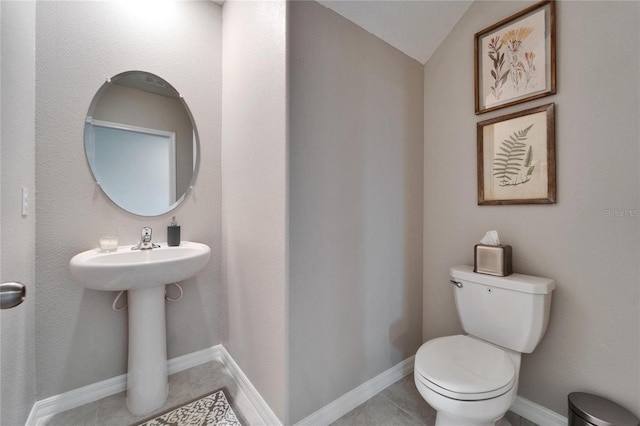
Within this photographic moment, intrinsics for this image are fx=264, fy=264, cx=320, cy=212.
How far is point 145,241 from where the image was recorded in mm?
1554

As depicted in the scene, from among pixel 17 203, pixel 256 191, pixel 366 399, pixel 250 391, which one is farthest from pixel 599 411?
pixel 17 203

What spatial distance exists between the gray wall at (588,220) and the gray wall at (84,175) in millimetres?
1814

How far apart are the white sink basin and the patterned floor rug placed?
2.25 ft

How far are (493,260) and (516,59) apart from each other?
1.06 meters

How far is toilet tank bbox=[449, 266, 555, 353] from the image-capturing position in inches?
47.2

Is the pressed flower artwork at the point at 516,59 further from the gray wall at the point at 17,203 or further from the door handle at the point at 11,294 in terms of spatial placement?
the gray wall at the point at 17,203

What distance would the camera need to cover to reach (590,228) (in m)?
1.19

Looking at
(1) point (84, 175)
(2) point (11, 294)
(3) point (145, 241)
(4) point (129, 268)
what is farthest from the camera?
(3) point (145, 241)

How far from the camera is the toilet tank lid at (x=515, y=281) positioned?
1.19 metres

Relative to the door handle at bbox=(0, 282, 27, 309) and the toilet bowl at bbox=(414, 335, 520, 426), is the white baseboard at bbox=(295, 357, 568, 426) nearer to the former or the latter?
the toilet bowl at bbox=(414, 335, 520, 426)

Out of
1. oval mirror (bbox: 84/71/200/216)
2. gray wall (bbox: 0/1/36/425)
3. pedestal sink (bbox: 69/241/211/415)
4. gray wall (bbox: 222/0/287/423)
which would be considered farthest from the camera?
oval mirror (bbox: 84/71/200/216)

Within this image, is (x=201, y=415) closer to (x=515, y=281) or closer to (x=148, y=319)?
(x=148, y=319)

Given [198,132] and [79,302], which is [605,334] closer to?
[198,132]

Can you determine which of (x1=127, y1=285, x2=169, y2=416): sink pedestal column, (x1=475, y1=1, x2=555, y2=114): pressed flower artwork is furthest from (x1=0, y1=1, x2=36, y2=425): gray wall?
(x1=475, y1=1, x2=555, y2=114): pressed flower artwork
